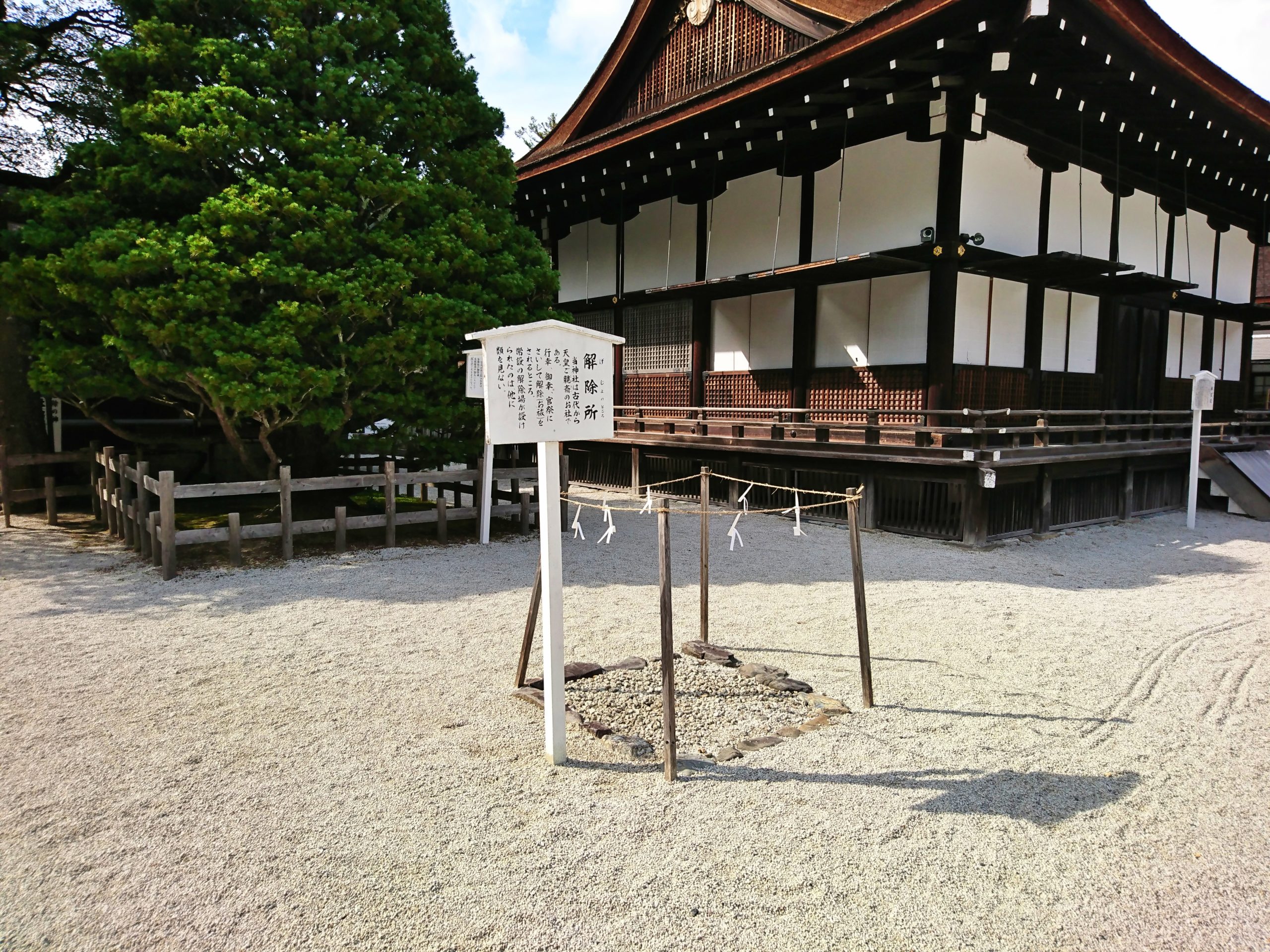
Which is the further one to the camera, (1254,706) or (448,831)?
(1254,706)

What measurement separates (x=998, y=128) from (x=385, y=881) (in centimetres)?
1123

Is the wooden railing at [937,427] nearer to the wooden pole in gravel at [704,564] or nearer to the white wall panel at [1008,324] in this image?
the white wall panel at [1008,324]

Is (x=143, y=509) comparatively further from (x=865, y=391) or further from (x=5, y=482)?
(x=865, y=391)

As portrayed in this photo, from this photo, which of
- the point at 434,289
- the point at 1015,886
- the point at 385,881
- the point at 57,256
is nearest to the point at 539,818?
the point at 385,881

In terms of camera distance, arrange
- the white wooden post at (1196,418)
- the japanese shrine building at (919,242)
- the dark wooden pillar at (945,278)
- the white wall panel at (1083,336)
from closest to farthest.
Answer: the japanese shrine building at (919,242)
the dark wooden pillar at (945,278)
the white wooden post at (1196,418)
the white wall panel at (1083,336)

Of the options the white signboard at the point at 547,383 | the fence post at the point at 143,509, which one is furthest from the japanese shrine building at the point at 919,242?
the fence post at the point at 143,509

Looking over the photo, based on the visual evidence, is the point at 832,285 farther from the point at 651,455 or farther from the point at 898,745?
the point at 898,745

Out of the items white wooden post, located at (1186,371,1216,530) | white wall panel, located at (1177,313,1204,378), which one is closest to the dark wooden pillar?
white wooden post, located at (1186,371,1216,530)

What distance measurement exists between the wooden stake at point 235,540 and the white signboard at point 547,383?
5.08 meters

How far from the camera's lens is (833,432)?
11.1 metres

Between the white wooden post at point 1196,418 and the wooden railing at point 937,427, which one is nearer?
the wooden railing at point 937,427

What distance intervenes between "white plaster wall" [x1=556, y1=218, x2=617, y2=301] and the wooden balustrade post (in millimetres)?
8868

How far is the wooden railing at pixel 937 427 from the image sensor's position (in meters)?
9.47

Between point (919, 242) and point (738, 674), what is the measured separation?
23.9ft
